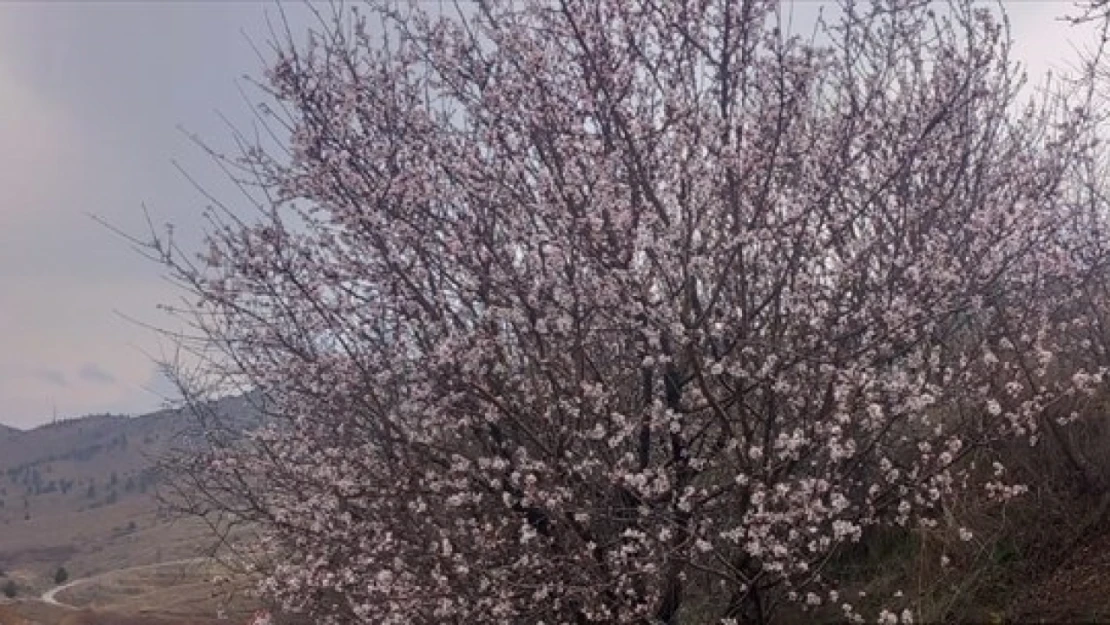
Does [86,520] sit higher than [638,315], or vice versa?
[86,520]

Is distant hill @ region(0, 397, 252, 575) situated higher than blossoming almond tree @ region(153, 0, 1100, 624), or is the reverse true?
distant hill @ region(0, 397, 252, 575)

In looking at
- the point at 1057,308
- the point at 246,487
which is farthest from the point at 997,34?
the point at 246,487

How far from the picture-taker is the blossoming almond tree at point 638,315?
7.28 metres

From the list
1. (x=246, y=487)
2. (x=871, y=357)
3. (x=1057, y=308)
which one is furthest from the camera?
(x=246, y=487)

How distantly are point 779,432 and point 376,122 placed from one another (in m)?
3.62

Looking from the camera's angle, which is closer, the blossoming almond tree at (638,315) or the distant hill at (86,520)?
the blossoming almond tree at (638,315)

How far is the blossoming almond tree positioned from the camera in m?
7.28

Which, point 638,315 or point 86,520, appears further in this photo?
point 86,520

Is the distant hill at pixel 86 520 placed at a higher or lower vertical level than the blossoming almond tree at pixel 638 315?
higher

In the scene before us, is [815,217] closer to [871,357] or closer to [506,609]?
[871,357]

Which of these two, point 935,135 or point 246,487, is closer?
point 935,135

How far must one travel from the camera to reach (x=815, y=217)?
795 cm

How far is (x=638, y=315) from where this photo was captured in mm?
7328

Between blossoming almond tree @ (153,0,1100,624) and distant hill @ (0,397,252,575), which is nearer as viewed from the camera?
blossoming almond tree @ (153,0,1100,624)
